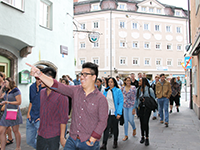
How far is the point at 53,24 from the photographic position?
12328 mm

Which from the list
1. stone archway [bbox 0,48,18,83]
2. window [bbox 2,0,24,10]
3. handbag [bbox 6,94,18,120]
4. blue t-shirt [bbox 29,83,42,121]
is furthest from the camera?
stone archway [bbox 0,48,18,83]

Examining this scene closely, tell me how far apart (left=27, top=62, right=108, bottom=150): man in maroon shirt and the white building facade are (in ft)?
20.8

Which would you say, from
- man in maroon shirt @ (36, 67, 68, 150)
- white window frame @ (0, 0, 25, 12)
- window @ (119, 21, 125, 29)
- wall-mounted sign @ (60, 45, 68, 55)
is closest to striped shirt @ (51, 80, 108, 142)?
man in maroon shirt @ (36, 67, 68, 150)

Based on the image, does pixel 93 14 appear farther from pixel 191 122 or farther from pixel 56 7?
pixel 191 122

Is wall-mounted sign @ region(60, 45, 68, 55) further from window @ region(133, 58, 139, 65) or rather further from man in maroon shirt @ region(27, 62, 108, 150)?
window @ region(133, 58, 139, 65)

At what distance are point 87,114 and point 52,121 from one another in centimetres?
83

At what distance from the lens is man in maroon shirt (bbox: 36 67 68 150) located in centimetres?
299

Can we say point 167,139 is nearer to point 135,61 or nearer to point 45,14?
point 45,14

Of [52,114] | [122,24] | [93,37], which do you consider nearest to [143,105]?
[52,114]

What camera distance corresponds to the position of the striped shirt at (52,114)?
3.01m

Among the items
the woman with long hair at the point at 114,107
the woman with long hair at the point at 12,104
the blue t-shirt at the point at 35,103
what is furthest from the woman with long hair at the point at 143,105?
the woman with long hair at the point at 12,104

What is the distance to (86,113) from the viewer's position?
2504 millimetres

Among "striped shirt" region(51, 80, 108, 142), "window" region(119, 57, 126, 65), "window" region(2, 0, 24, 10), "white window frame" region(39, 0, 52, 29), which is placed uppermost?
"white window frame" region(39, 0, 52, 29)

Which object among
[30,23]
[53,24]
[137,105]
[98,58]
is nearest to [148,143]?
[137,105]
